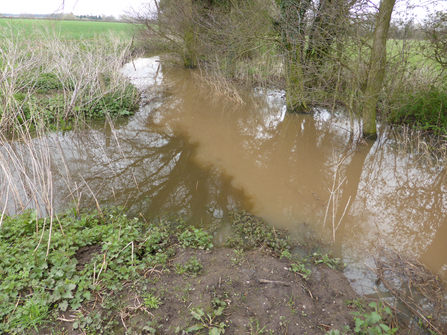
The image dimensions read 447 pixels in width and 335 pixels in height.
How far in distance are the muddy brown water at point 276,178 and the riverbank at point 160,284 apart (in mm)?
572

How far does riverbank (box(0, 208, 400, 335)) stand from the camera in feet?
7.11

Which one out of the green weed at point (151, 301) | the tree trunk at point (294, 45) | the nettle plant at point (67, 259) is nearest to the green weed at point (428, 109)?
the tree trunk at point (294, 45)

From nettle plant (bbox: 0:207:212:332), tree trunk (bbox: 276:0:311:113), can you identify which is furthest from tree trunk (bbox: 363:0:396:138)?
nettle plant (bbox: 0:207:212:332)

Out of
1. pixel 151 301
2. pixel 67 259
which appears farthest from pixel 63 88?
pixel 151 301

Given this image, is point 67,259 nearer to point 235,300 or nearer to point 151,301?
point 151,301

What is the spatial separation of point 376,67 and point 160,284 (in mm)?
5711

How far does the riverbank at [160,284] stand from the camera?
2.17m

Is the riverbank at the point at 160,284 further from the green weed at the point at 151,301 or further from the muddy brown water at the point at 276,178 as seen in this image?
the muddy brown water at the point at 276,178

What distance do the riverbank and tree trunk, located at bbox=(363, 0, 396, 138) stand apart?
416cm

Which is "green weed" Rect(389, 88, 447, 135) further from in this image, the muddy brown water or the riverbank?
the riverbank

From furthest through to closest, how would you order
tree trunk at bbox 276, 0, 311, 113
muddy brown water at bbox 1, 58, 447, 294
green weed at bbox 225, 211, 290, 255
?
tree trunk at bbox 276, 0, 311, 113, muddy brown water at bbox 1, 58, 447, 294, green weed at bbox 225, 211, 290, 255

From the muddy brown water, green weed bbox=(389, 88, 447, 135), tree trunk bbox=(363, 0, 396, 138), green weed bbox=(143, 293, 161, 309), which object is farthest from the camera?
green weed bbox=(389, 88, 447, 135)

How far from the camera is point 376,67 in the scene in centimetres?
534

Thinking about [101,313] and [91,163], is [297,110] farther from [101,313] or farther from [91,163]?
[101,313]
